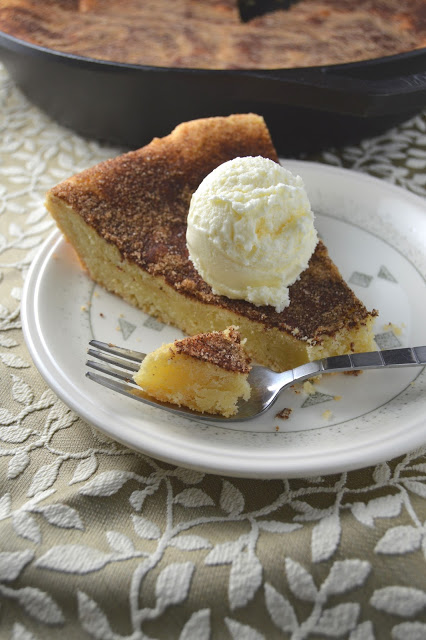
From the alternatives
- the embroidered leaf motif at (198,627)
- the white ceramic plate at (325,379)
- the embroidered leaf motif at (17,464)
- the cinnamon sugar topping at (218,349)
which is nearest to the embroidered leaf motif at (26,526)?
the embroidered leaf motif at (17,464)

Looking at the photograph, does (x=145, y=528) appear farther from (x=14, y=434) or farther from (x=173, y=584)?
(x=14, y=434)

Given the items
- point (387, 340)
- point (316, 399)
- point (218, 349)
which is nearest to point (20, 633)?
point (218, 349)

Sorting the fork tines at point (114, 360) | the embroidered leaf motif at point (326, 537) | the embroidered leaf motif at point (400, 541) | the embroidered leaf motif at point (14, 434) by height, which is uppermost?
the fork tines at point (114, 360)

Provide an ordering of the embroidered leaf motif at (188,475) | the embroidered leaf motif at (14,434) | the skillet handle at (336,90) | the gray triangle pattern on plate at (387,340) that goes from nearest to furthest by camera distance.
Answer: the embroidered leaf motif at (188,475) < the embroidered leaf motif at (14,434) < the gray triangle pattern on plate at (387,340) < the skillet handle at (336,90)

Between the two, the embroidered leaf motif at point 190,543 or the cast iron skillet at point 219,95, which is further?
the cast iron skillet at point 219,95

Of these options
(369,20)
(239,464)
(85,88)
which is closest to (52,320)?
(239,464)

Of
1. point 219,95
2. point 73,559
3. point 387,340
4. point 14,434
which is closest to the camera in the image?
point 73,559

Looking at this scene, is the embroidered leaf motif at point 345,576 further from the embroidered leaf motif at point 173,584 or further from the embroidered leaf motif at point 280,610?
the embroidered leaf motif at point 173,584
